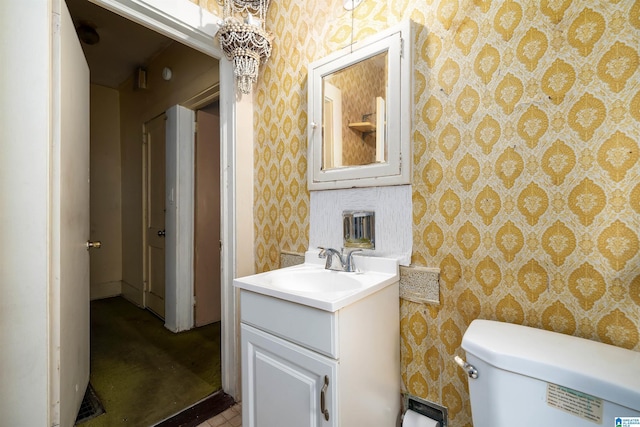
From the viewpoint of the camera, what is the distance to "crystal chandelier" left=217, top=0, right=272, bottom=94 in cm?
135

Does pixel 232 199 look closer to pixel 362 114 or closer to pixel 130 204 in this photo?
pixel 362 114

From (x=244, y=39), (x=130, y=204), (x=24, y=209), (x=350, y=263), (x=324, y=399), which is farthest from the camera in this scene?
(x=130, y=204)

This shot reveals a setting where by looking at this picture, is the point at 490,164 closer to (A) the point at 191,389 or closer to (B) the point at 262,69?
(B) the point at 262,69

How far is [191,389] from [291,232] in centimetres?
109

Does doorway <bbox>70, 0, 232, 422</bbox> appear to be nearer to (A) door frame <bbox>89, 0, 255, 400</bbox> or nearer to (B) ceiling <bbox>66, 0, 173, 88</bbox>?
(B) ceiling <bbox>66, 0, 173, 88</bbox>

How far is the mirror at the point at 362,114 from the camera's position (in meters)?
1.07

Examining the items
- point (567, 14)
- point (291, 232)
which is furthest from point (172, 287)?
point (567, 14)

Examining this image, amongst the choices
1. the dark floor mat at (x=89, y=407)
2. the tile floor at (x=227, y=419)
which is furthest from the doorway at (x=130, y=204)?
the tile floor at (x=227, y=419)

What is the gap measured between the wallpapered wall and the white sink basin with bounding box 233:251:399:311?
0.17 metres

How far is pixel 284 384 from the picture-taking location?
93cm

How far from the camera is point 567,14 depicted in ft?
2.61

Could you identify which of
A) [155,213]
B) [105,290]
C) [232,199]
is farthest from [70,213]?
[105,290]

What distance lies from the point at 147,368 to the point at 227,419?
2.58 ft

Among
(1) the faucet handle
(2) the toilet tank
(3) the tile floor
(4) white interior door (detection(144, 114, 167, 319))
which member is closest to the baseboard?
(4) white interior door (detection(144, 114, 167, 319))
